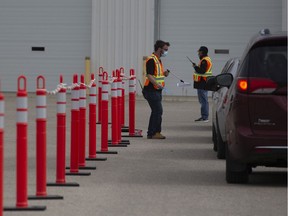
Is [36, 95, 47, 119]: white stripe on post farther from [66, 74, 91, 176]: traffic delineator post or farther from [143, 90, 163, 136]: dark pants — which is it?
[143, 90, 163, 136]: dark pants

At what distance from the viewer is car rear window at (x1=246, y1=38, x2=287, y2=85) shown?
12516mm

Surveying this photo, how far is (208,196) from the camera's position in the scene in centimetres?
1198

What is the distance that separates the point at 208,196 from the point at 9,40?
2772cm

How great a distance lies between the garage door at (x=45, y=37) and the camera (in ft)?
127

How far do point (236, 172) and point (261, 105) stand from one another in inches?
38.6

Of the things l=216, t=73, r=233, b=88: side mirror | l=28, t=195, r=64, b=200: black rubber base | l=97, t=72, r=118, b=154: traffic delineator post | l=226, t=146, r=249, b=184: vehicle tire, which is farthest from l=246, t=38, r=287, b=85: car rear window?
l=97, t=72, r=118, b=154: traffic delineator post

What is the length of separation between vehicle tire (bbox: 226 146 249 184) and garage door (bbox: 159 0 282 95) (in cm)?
2491

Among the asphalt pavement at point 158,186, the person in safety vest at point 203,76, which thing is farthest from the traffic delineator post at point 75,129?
the person in safety vest at point 203,76

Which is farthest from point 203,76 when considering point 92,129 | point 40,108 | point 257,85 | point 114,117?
point 40,108

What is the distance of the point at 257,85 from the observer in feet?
40.9

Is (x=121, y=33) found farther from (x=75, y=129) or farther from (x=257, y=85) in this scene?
(x=257, y=85)

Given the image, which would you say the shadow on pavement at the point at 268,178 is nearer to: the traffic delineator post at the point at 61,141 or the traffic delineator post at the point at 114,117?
the traffic delineator post at the point at 61,141

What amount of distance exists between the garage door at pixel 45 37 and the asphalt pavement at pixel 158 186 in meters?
18.9

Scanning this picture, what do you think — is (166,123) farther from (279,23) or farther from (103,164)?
(279,23)
